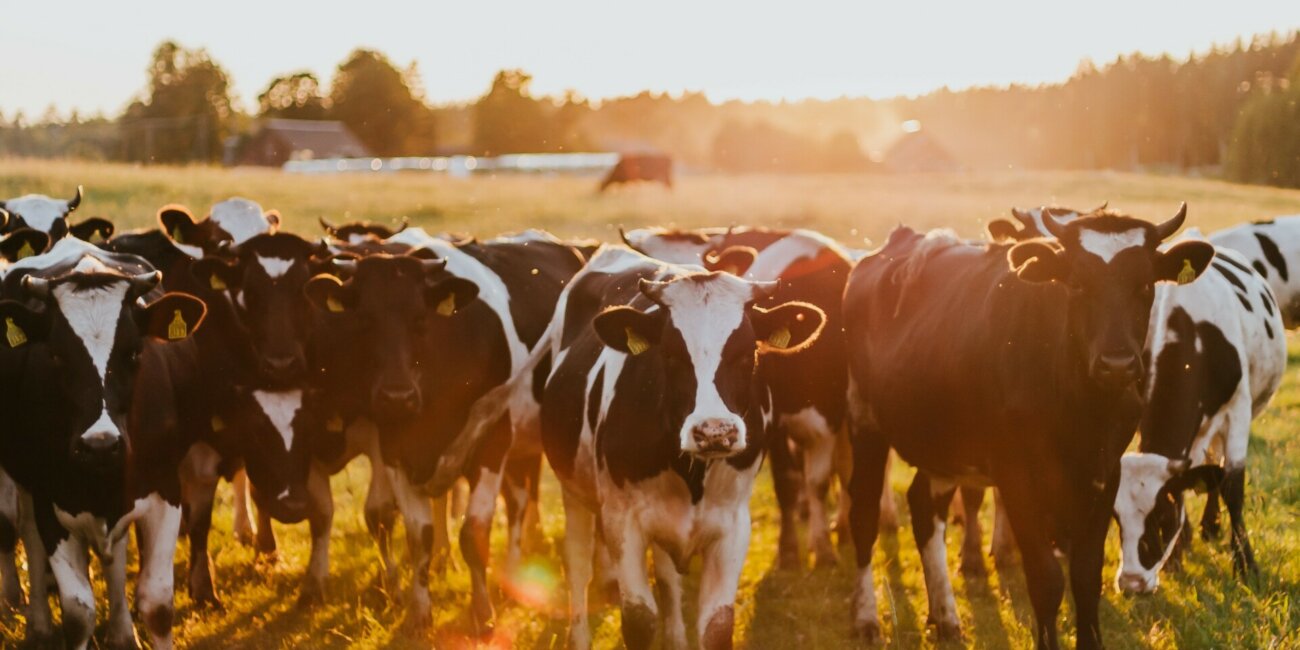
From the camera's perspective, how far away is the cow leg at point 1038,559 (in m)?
6.58

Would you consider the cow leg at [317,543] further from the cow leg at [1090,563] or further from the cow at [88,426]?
the cow leg at [1090,563]

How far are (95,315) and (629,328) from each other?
264 centimetres

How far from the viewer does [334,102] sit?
84.1 meters

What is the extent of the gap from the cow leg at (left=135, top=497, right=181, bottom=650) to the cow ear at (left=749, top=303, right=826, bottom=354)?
3.26m

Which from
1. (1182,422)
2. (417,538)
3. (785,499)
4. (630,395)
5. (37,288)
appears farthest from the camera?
(785,499)

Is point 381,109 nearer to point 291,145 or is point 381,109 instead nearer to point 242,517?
point 291,145

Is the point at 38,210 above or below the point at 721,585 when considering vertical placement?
above

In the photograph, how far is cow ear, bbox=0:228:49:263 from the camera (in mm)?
8984

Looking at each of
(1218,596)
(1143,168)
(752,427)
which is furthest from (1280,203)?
(1143,168)

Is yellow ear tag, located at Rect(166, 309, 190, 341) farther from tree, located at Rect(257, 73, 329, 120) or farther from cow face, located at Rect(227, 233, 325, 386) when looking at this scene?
tree, located at Rect(257, 73, 329, 120)

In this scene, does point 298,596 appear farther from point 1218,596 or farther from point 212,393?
point 1218,596

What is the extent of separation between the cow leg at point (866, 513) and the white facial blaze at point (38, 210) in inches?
269

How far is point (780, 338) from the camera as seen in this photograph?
255 inches

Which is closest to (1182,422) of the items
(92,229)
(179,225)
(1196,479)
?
(1196,479)
